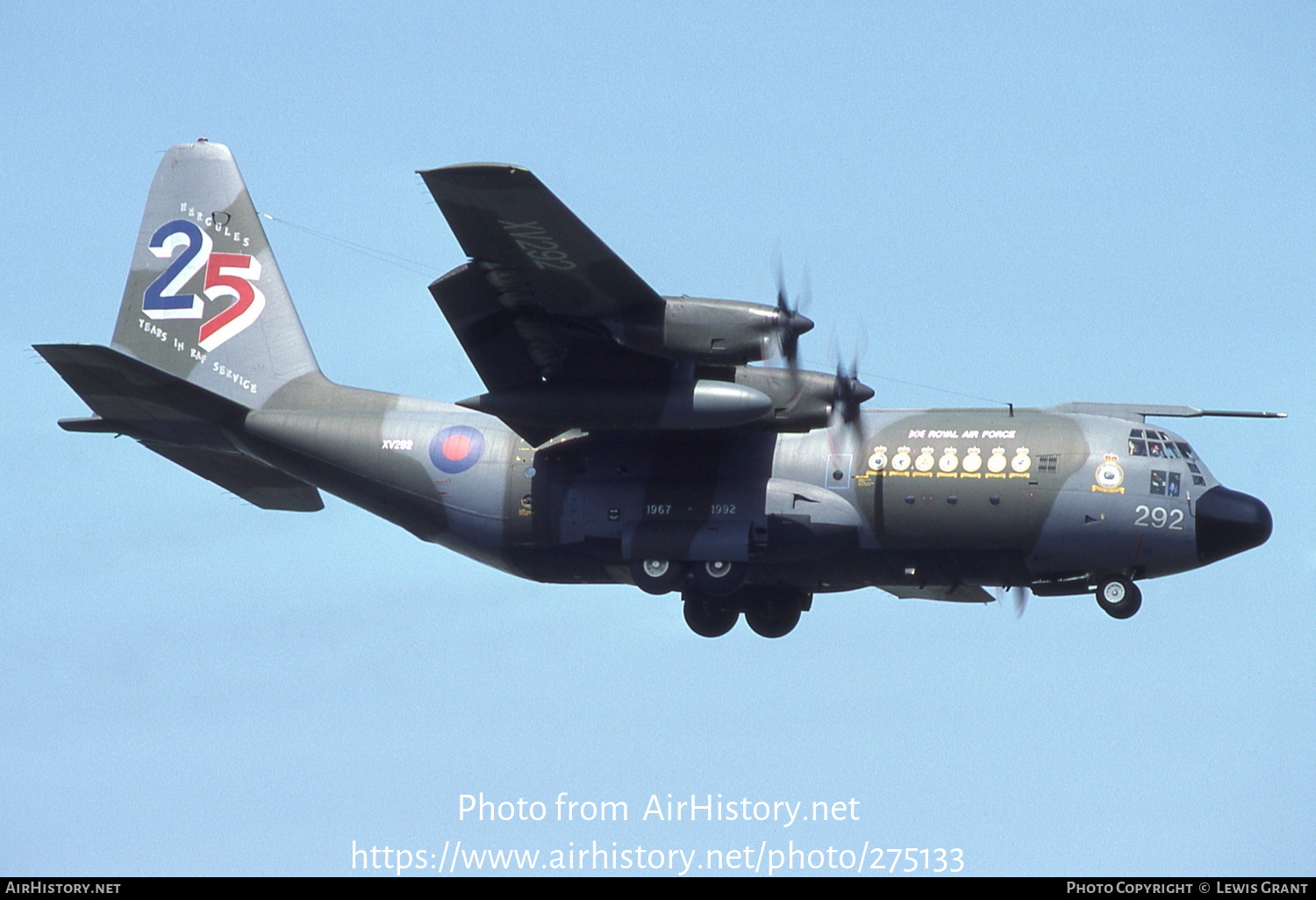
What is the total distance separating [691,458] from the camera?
Answer: 25.0m

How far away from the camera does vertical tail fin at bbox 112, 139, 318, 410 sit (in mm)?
27703

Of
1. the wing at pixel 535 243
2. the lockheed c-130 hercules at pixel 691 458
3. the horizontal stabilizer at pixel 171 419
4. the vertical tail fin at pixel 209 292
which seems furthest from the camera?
the vertical tail fin at pixel 209 292

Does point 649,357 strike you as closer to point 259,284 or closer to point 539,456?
point 539,456

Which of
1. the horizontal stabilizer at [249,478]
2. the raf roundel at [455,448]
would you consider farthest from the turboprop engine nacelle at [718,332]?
the horizontal stabilizer at [249,478]

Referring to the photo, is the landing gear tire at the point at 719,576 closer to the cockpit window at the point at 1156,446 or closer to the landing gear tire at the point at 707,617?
the landing gear tire at the point at 707,617

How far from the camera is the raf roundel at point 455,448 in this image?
25969mm

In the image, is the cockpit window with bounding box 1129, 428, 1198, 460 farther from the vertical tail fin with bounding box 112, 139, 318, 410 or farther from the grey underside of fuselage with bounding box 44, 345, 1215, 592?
the vertical tail fin with bounding box 112, 139, 318, 410

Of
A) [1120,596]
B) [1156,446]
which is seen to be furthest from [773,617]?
[1156,446]

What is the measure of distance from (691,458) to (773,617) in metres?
3.00

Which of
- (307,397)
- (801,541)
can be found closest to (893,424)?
(801,541)

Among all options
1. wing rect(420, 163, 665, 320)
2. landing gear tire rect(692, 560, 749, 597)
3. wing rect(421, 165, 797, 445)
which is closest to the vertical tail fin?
wing rect(421, 165, 797, 445)

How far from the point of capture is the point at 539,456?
25531 millimetres

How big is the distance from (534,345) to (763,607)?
206 inches

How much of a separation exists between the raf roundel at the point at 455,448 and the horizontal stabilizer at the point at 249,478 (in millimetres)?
2750
